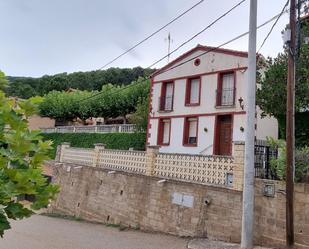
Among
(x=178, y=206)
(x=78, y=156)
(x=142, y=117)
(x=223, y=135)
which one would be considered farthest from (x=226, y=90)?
(x=178, y=206)

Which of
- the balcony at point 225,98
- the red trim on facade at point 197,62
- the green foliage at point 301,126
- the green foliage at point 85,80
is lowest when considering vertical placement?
the green foliage at point 301,126

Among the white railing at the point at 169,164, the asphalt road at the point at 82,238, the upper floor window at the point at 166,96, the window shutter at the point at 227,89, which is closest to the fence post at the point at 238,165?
the white railing at the point at 169,164

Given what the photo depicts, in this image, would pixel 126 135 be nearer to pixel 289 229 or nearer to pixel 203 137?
pixel 203 137

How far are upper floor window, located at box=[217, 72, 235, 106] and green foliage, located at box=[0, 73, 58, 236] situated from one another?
1747 cm

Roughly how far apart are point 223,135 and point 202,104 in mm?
2291

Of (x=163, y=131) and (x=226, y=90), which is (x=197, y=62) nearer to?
(x=226, y=90)

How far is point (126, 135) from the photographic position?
26.0 meters

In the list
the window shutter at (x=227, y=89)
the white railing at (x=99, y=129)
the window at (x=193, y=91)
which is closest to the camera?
the window shutter at (x=227, y=89)

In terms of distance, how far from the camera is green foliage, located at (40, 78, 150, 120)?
31.9 meters

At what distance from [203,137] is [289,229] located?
12.4 meters

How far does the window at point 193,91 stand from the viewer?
2119cm

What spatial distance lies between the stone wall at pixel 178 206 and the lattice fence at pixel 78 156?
1.80 ft

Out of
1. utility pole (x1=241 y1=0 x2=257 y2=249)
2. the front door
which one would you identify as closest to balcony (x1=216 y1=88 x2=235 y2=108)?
the front door

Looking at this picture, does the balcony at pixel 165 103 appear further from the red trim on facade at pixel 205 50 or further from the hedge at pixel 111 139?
the hedge at pixel 111 139
